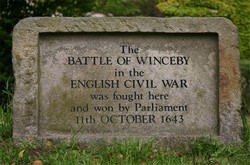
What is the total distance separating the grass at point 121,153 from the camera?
13.5 ft

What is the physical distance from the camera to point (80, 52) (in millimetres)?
4727

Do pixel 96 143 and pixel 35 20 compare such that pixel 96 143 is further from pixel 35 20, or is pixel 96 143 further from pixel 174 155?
pixel 35 20

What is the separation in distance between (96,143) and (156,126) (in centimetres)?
54

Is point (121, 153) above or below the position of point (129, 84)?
below

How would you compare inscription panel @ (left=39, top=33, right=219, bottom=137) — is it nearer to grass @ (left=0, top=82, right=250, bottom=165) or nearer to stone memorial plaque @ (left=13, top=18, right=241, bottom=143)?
stone memorial plaque @ (left=13, top=18, right=241, bottom=143)

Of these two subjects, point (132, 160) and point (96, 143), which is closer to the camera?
point (132, 160)

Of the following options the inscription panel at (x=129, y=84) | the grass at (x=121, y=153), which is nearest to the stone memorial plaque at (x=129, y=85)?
the inscription panel at (x=129, y=84)

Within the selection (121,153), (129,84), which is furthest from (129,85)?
(121,153)

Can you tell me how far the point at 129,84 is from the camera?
4.73 m

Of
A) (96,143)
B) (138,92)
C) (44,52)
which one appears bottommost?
(96,143)

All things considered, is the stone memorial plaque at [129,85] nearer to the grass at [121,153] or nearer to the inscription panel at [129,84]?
the inscription panel at [129,84]

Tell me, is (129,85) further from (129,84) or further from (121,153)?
(121,153)

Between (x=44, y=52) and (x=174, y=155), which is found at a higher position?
(x=44, y=52)

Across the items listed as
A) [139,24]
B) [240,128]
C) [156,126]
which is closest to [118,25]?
[139,24]
